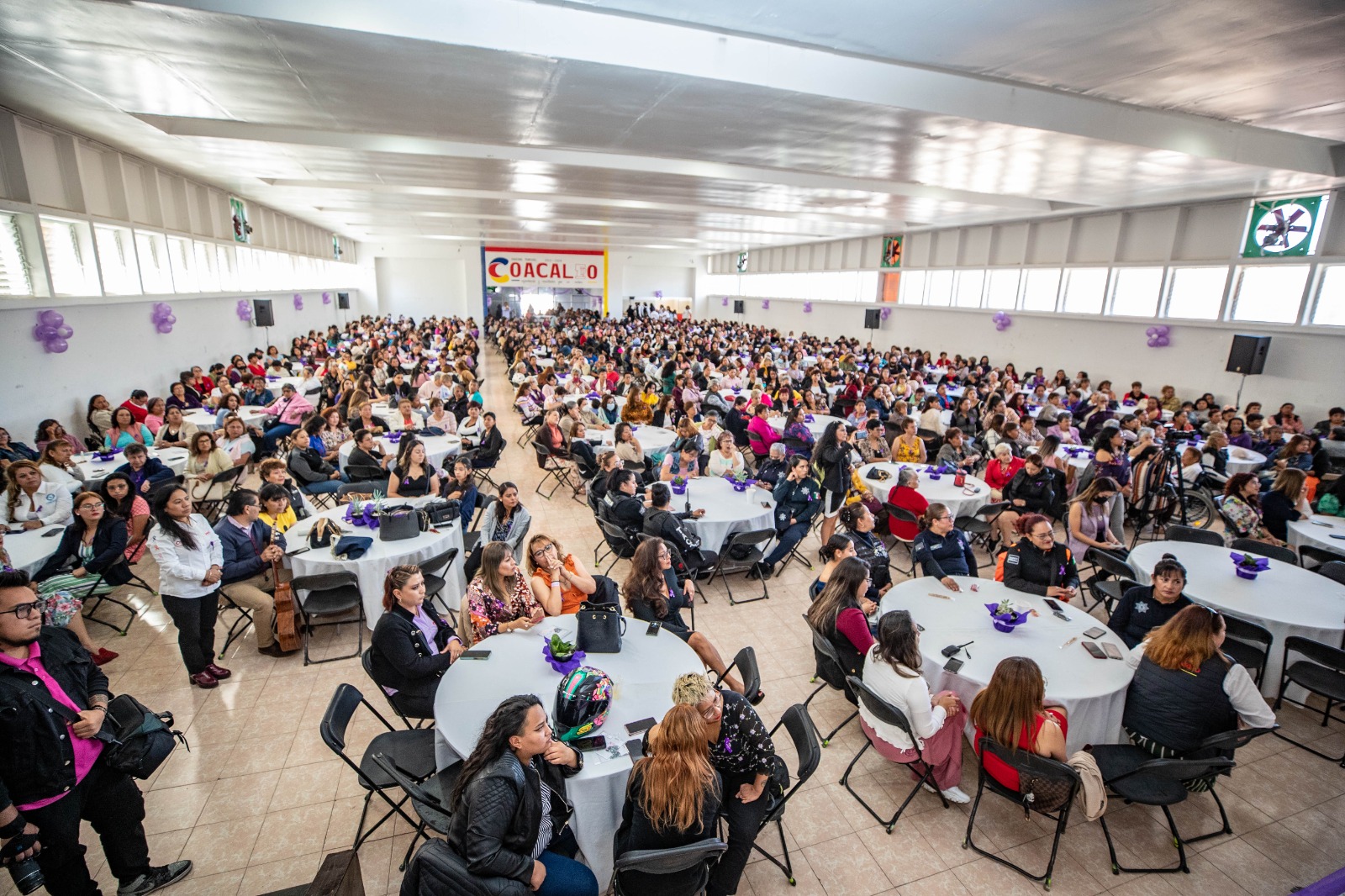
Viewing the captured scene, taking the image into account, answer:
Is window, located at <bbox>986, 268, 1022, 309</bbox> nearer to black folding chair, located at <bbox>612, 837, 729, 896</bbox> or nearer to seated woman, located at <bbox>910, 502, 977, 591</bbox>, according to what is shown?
seated woman, located at <bbox>910, 502, 977, 591</bbox>

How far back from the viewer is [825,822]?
144 inches

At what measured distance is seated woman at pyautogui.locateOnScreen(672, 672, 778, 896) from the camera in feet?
9.27

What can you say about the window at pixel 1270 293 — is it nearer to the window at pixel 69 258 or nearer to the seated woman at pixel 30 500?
the seated woman at pixel 30 500

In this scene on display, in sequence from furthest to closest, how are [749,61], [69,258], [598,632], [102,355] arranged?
[102,355] → [69,258] → [749,61] → [598,632]

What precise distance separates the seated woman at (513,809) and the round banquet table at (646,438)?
6018 millimetres

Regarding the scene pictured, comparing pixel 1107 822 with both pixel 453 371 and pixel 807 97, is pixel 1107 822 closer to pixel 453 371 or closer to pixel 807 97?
pixel 807 97

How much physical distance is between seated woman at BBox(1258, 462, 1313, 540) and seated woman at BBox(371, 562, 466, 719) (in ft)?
26.3

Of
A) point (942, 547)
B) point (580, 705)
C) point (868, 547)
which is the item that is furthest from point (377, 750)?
point (942, 547)

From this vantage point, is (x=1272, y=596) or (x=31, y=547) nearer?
(x=1272, y=596)

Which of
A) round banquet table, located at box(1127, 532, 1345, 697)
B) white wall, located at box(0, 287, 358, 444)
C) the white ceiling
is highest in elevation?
the white ceiling

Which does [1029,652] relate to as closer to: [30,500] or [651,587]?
[651,587]

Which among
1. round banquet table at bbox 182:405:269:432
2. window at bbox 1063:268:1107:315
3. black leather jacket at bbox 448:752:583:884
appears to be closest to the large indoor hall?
black leather jacket at bbox 448:752:583:884

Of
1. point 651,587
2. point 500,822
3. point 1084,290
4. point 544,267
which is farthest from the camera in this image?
point 544,267

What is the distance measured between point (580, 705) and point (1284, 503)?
7.51 meters
